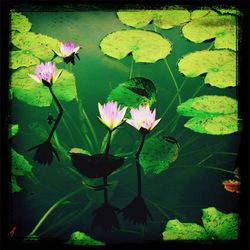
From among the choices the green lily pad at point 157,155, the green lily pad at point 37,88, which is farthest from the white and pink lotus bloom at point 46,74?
the green lily pad at point 157,155

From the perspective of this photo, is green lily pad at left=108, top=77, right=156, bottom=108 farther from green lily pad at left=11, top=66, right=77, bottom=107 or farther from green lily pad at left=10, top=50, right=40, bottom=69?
green lily pad at left=10, top=50, right=40, bottom=69

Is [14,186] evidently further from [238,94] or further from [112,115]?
[238,94]

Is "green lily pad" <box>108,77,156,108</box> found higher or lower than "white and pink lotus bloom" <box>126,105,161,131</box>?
higher

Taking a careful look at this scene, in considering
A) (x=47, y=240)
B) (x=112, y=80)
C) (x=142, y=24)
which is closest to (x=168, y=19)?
(x=142, y=24)

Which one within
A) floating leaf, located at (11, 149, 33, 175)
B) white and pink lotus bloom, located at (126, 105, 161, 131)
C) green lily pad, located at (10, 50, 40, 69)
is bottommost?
floating leaf, located at (11, 149, 33, 175)

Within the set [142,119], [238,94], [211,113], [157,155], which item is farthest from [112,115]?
[238,94]

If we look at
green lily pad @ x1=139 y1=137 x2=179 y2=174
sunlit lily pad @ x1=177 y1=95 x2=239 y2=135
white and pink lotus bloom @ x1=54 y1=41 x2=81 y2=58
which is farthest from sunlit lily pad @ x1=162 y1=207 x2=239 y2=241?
white and pink lotus bloom @ x1=54 y1=41 x2=81 y2=58
